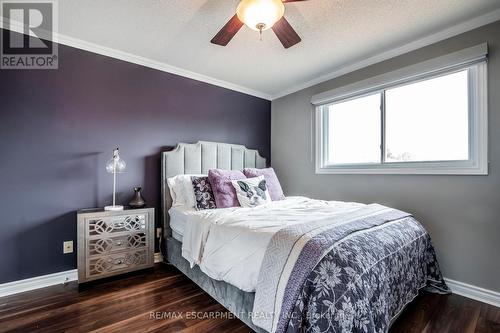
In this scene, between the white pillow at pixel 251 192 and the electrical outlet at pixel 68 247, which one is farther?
the white pillow at pixel 251 192

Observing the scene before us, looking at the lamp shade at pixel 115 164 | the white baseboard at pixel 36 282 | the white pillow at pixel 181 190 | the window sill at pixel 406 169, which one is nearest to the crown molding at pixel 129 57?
the lamp shade at pixel 115 164

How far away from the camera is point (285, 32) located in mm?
1862

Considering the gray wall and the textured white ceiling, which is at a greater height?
the textured white ceiling

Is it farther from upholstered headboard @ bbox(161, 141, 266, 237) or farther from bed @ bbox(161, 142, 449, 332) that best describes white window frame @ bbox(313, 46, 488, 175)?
upholstered headboard @ bbox(161, 141, 266, 237)

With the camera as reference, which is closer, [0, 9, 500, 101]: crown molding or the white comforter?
the white comforter

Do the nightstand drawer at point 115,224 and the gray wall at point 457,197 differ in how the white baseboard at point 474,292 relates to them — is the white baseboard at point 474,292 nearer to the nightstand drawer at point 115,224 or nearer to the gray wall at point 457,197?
the gray wall at point 457,197

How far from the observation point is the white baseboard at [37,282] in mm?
2123

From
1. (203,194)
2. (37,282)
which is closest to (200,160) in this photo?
(203,194)

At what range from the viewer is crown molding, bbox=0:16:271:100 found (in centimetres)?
238

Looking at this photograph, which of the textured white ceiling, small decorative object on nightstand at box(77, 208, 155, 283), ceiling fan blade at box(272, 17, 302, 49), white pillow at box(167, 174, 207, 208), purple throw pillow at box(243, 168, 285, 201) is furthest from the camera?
purple throw pillow at box(243, 168, 285, 201)

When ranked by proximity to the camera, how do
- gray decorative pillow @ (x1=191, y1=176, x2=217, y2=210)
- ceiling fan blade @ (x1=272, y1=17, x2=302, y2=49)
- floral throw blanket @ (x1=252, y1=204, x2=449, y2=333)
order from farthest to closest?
gray decorative pillow @ (x1=191, y1=176, x2=217, y2=210) → ceiling fan blade @ (x1=272, y1=17, x2=302, y2=49) → floral throw blanket @ (x1=252, y1=204, x2=449, y2=333)

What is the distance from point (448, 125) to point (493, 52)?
0.66m

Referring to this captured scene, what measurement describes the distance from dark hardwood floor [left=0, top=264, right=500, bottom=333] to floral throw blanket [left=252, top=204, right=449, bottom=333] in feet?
1.26

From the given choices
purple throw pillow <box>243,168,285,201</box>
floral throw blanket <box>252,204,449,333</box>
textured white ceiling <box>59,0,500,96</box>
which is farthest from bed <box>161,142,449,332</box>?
textured white ceiling <box>59,0,500,96</box>
